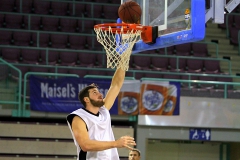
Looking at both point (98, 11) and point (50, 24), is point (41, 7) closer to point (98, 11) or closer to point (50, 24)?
point (50, 24)

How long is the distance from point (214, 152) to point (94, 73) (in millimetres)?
4048

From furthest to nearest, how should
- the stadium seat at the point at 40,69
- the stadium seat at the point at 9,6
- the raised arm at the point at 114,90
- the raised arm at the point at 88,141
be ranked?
the stadium seat at the point at 9,6 → the stadium seat at the point at 40,69 → the raised arm at the point at 114,90 → the raised arm at the point at 88,141

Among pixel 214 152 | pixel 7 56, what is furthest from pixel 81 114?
pixel 214 152

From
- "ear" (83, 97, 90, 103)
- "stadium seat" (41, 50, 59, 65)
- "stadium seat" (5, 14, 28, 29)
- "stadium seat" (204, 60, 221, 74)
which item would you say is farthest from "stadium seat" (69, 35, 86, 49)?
"ear" (83, 97, 90, 103)

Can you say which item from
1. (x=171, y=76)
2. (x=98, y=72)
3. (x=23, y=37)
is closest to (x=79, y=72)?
(x=98, y=72)

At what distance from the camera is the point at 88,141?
5.01 meters

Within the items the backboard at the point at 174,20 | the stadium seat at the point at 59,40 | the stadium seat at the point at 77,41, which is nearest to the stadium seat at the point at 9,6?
the stadium seat at the point at 59,40

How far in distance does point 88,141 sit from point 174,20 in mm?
2383

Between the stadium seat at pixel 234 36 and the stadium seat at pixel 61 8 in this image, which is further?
the stadium seat at pixel 234 36

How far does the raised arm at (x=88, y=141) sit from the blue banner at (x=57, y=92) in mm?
6574

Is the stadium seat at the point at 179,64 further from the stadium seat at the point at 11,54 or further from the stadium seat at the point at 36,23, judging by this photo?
the stadium seat at the point at 11,54

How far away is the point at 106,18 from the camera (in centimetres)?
1574

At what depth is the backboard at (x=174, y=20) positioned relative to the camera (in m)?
6.07

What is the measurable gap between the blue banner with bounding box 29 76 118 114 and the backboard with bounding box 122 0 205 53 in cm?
438
